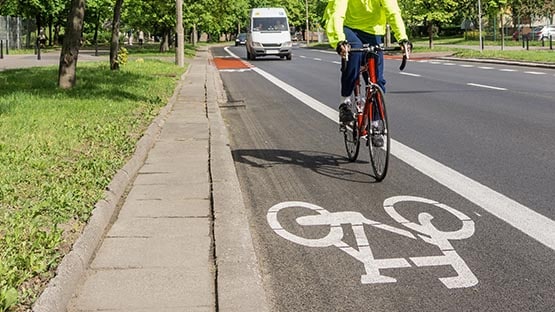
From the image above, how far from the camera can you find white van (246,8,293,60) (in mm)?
35906

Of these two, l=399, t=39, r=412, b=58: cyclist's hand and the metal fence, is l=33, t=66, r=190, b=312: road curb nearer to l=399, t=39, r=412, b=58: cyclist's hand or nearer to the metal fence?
l=399, t=39, r=412, b=58: cyclist's hand

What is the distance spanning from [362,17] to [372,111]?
0.92m

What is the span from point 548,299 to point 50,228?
294 cm

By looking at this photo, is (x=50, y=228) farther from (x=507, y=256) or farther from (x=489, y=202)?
(x=489, y=202)

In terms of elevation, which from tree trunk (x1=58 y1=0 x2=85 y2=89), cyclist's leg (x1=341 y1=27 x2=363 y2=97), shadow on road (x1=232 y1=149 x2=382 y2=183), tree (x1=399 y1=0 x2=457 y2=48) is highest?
tree (x1=399 y1=0 x2=457 y2=48)

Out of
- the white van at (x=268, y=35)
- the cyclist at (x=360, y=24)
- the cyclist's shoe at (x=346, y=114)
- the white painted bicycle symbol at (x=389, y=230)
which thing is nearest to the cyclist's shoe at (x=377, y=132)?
the cyclist at (x=360, y=24)

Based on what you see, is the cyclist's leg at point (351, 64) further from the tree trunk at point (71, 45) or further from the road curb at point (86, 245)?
the tree trunk at point (71, 45)

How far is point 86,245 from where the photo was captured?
390 centimetres

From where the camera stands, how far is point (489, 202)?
A: 17.0ft

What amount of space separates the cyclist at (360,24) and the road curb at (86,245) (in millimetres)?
2238

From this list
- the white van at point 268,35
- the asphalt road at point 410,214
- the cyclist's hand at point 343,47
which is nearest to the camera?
the asphalt road at point 410,214

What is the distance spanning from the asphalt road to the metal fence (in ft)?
133

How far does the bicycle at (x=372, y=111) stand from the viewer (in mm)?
6113

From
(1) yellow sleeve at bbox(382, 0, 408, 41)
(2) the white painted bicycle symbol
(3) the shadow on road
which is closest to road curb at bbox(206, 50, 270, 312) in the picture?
(2) the white painted bicycle symbol
